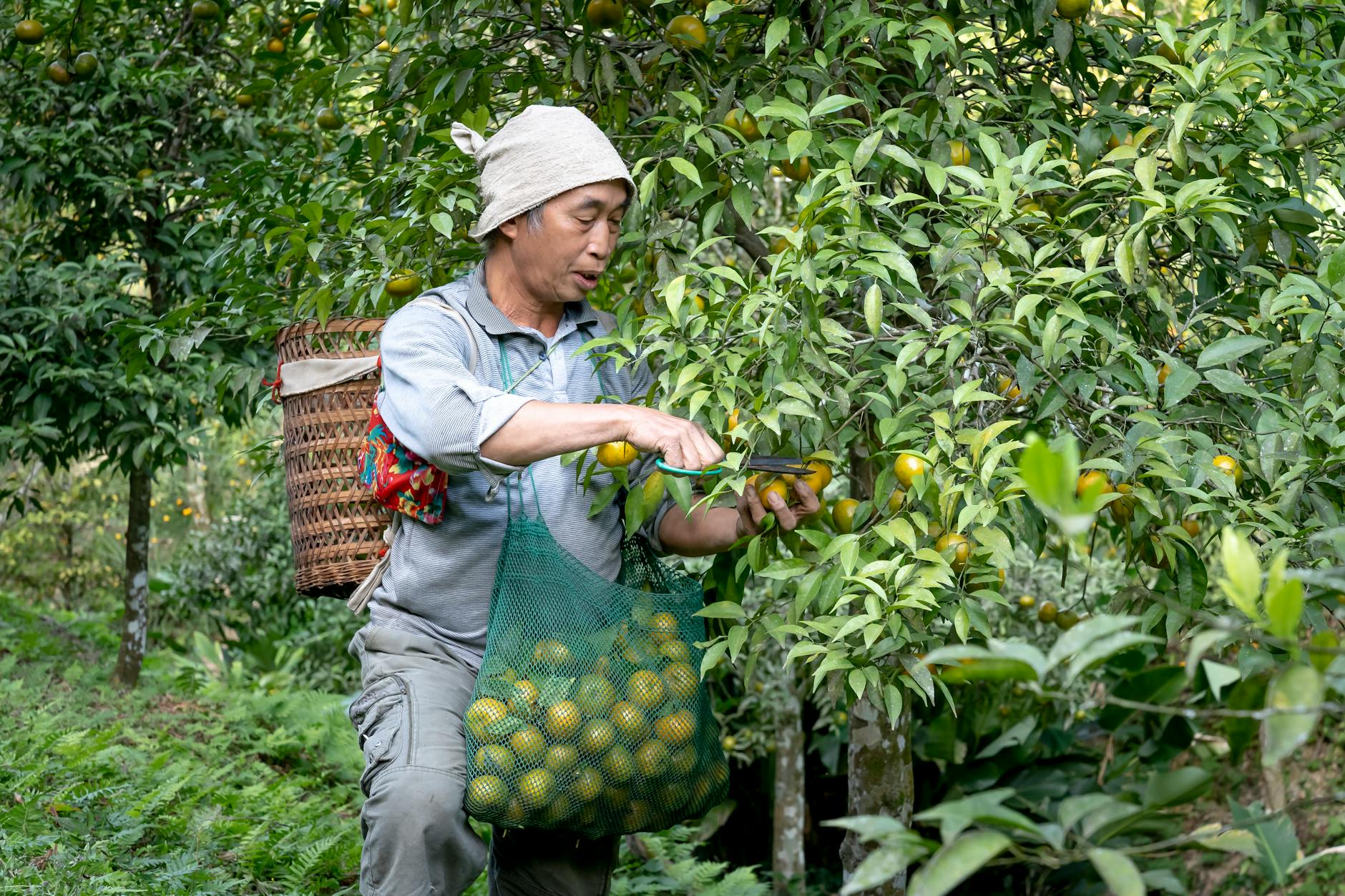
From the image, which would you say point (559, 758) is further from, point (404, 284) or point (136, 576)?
point (136, 576)

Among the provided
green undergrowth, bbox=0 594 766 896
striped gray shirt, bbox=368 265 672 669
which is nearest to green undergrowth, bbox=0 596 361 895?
green undergrowth, bbox=0 594 766 896

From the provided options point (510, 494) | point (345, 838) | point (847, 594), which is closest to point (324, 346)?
point (510, 494)

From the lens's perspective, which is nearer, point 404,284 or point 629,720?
point 629,720

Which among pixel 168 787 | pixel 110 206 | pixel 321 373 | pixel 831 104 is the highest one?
pixel 110 206

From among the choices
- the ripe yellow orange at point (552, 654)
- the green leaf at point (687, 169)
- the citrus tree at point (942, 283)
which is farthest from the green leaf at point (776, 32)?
the ripe yellow orange at point (552, 654)

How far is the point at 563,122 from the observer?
7.73 feet

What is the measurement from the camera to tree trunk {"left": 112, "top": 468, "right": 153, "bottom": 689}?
5.58 m

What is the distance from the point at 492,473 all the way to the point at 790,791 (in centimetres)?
300

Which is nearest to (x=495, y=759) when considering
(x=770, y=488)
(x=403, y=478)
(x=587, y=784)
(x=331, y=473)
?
(x=587, y=784)

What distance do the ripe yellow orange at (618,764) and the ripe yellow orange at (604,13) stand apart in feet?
4.62

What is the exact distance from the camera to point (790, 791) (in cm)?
478

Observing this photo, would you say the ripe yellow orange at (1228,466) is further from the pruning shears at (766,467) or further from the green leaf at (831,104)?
the green leaf at (831,104)

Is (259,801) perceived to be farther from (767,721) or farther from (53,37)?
(53,37)

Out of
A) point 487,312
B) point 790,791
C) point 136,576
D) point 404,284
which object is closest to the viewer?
point 487,312
